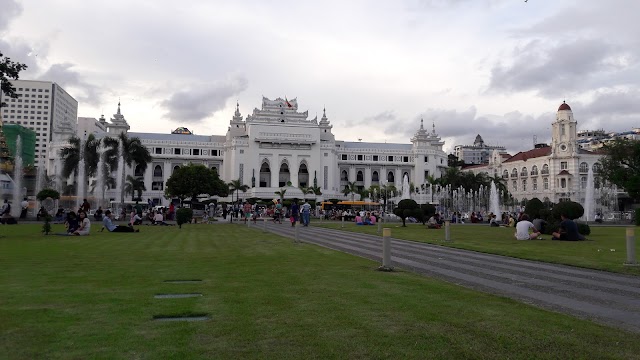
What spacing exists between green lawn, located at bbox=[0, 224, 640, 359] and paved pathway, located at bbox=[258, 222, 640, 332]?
813mm

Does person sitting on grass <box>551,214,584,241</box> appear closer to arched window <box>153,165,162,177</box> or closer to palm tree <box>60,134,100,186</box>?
palm tree <box>60,134,100,186</box>

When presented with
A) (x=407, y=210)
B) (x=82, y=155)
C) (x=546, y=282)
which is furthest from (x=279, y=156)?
(x=546, y=282)

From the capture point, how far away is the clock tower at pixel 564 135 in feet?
326

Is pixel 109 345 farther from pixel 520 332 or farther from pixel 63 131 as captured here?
pixel 63 131

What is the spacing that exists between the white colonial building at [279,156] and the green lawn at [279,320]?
332 feet

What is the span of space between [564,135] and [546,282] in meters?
99.3

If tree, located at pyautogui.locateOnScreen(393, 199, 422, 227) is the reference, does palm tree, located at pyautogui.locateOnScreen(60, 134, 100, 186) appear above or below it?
above

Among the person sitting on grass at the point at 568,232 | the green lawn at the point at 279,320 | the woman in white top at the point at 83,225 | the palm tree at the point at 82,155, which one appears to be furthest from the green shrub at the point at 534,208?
the palm tree at the point at 82,155

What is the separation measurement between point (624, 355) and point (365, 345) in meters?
2.64

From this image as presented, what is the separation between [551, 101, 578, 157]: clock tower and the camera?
9944 cm

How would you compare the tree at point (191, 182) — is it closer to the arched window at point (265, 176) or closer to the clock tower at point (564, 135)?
the arched window at point (265, 176)

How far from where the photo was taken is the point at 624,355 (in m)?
5.38

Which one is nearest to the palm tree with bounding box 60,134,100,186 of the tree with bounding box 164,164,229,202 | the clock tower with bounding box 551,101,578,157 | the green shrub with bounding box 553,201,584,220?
the tree with bounding box 164,164,229,202

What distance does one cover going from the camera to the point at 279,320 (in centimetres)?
669
